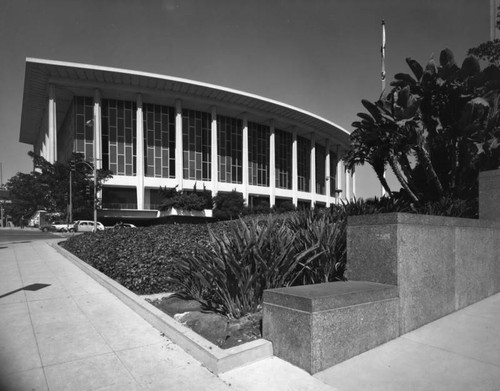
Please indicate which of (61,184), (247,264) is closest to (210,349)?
(247,264)

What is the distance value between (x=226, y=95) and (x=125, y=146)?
17137mm

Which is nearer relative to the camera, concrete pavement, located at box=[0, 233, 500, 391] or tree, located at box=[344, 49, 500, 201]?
concrete pavement, located at box=[0, 233, 500, 391]

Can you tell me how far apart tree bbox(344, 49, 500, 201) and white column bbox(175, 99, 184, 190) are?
147ft

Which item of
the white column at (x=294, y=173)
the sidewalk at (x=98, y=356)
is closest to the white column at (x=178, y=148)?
the white column at (x=294, y=173)

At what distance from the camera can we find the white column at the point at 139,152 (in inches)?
2035

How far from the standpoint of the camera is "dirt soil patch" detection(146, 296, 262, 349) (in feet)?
14.7

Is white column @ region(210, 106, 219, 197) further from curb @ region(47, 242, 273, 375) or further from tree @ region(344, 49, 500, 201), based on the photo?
curb @ region(47, 242, 273, 375)

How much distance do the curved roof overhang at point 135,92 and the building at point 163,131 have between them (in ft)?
0.43

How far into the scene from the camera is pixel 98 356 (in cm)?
426

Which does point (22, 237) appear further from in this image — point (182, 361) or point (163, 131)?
point (182, 361)

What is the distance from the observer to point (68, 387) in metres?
3.51

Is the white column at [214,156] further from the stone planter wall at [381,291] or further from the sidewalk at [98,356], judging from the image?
the stone planter wall at [381,291]

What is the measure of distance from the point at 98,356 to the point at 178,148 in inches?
2078

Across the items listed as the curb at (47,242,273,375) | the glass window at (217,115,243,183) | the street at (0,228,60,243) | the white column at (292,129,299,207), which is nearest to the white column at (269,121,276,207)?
the white column at (292,129,299,207)
